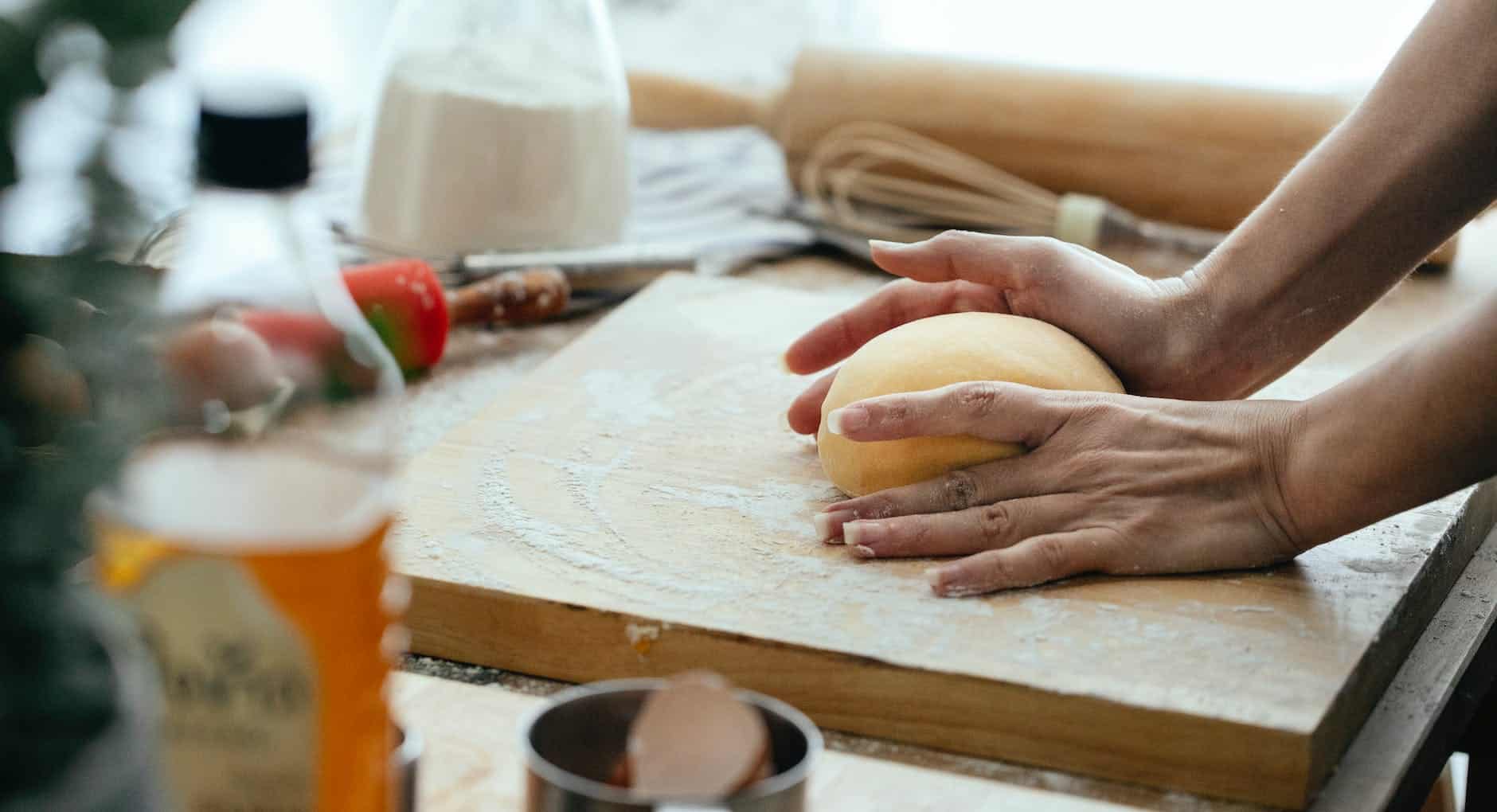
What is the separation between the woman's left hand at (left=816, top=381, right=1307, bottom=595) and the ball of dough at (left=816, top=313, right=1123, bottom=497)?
4cm

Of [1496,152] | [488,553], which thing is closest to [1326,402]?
[1496,152]

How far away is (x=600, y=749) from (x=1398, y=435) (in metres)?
0.58

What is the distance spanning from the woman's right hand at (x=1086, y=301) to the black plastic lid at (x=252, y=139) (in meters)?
0.82

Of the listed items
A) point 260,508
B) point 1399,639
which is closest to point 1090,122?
point 1399,639

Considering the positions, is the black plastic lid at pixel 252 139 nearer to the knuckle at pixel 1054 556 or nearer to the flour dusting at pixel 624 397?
the knuckle at pixel 1054 556

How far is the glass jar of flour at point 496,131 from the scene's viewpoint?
162 cm

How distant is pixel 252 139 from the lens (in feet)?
1.58

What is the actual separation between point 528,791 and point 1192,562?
1.98 feet

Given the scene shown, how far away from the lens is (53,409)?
0.38 m

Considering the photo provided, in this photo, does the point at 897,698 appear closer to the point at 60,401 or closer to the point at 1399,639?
the point at 1399,639

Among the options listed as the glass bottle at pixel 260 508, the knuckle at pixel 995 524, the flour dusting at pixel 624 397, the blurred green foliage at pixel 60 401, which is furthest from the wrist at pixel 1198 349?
the blurred green foliage at pixel 60 401

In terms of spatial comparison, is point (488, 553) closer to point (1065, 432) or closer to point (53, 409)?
point (1065, 432)

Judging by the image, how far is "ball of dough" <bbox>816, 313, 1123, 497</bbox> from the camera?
1.14 meters

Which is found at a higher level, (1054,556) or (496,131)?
(496,131)
